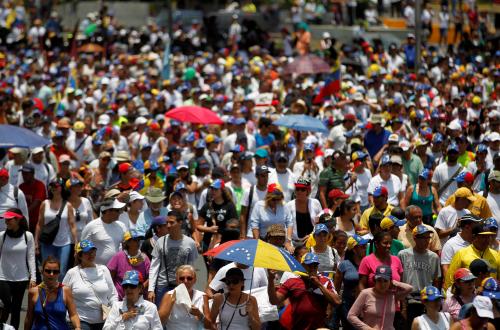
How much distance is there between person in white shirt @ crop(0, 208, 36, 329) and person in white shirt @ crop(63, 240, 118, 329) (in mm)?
1328

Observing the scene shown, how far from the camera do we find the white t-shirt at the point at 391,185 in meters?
14.4

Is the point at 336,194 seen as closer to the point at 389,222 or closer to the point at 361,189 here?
the point at 361,189

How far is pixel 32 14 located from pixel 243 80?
67.2ft

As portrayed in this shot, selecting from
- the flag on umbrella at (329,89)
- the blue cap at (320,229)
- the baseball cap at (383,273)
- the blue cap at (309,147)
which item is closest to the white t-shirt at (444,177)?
the blue cap at (309,147)

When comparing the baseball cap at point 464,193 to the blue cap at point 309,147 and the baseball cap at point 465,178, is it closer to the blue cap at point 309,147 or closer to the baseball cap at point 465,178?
the baseball cap at point 465,178

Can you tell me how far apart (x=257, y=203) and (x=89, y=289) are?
307 centimetres

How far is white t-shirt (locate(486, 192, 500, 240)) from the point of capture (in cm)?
1312

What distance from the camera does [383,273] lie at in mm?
9953

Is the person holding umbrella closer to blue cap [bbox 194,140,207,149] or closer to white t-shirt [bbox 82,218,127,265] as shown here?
white t-shirt [bbox 82,218,127,265]

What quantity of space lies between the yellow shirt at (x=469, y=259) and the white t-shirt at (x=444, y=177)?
371 centimetres

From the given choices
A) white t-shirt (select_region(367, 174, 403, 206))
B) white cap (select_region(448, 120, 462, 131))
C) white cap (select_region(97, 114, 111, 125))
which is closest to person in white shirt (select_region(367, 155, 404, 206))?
white t-shirt (select_region(367, 174, 403, 206))

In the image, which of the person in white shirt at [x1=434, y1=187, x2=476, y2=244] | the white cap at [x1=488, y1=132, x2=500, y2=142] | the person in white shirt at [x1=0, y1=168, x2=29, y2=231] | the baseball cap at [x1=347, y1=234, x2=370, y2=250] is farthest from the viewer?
the white cap at [x1=488, y1=132, x2=500, y2=142]

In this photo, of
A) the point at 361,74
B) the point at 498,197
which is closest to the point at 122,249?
the point at 498,197

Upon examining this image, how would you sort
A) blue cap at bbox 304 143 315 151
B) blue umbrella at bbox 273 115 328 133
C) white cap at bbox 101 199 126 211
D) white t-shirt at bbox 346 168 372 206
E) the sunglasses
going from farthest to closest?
blue umbrella at bbox 273 115 328 133 < blue cap at bbox 304 143 315 151 < white t-shirt at bbox 346 168 372 206 < white cap at bbox 101 199 126 211 < the sunglasses
